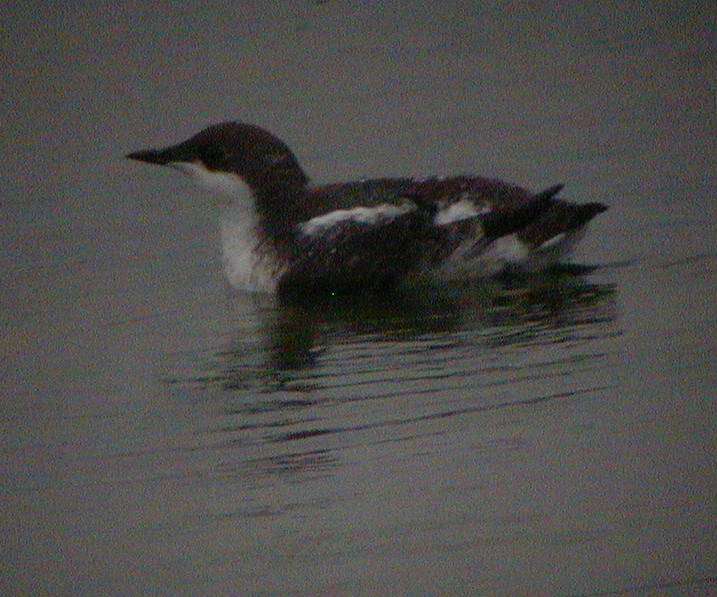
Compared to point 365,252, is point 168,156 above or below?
above

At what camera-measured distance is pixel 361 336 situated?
28.9 ft

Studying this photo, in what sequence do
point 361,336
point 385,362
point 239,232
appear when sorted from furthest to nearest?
point 239,232 < point 361,336 < point 385,362

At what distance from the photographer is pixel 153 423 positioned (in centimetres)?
763

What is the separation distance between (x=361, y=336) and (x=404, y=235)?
41.7 inches

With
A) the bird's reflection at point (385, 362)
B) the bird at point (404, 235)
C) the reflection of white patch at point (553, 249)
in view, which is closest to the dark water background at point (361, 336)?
the bird's reflection at point (385, 362)

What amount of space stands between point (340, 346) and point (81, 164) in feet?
14.4

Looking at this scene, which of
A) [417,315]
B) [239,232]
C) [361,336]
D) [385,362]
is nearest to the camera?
[385,362]

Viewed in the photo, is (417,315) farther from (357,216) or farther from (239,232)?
(239,232)

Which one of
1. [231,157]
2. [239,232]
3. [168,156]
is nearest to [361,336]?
[239,232]

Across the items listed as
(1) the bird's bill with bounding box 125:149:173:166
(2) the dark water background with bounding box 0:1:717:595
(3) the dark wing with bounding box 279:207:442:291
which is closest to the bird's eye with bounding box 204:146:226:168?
(1) the bird's bill with bounding box 125:149:173:166

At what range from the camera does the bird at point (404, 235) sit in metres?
9.73

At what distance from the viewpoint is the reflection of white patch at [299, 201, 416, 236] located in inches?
384

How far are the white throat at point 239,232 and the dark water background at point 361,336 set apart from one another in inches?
4.7

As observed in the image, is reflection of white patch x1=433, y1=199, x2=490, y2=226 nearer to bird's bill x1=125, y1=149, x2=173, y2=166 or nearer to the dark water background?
the dark water background
